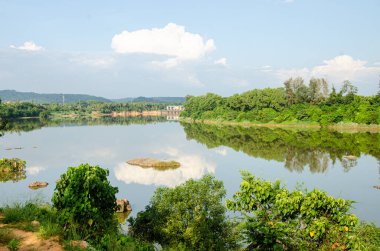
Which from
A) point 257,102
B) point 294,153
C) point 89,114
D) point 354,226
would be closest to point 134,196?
point 354,226

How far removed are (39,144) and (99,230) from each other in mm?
63914

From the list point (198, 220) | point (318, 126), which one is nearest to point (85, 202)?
point (198, 220)

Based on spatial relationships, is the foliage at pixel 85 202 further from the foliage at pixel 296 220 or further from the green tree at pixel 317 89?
the green tree at pixel 317 89

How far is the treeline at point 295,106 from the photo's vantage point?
292 feet

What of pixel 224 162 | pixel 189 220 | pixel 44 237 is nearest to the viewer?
pixel 44 237

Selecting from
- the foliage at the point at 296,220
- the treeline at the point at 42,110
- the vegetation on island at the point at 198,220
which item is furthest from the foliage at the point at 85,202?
the treeline at the point at 42,110

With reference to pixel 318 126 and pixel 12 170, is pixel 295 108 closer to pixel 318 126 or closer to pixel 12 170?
pixel 318 126

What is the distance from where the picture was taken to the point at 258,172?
40.5 meters

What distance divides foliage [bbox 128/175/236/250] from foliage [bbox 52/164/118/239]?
3.78 metres

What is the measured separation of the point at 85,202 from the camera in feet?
37.0

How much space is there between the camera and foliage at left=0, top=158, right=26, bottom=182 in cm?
3891

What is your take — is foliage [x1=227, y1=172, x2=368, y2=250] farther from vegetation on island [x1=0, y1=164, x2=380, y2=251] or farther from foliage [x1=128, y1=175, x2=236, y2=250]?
foliage [x1=128, y1=175, x2=236, y2=250]

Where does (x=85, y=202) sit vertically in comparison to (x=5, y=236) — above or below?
above

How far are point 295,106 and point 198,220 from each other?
95.9 meters
